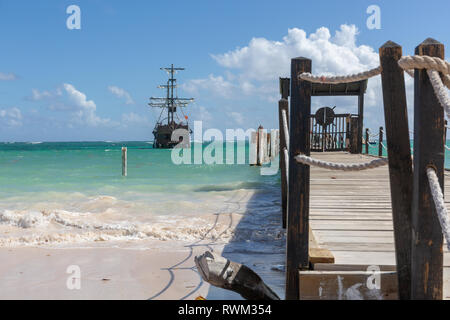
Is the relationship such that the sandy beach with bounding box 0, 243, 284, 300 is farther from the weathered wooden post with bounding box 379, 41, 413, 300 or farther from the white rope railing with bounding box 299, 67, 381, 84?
the white rope railing with bounding box 299, 67, 381, 84

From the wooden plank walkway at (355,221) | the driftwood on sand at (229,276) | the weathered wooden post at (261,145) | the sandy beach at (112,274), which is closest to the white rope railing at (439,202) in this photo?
the wooden plank walkway at (355,221)

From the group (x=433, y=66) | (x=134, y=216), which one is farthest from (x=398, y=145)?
(x=134, y=216)

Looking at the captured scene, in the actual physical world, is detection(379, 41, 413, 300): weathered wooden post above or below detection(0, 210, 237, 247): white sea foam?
above

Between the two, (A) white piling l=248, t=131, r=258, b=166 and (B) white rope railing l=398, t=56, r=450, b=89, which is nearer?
(B) white rope railing l=398, t=56, r=450, b=89

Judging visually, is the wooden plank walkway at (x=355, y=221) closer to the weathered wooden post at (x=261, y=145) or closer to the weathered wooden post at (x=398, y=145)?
the weathered wooden post at (x=398, y=145)

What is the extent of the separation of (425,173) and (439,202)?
19 cm

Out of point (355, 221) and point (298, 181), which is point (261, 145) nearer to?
point (355, 221)

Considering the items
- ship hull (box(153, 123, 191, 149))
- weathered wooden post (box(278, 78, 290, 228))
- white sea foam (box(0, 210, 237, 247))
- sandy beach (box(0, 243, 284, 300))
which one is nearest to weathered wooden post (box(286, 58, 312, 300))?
sandy beach (box(0, 243, 284, 300))

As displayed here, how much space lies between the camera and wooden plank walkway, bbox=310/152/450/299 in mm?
2916

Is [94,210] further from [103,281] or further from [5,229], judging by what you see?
[103,281]

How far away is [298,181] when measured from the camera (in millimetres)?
2502

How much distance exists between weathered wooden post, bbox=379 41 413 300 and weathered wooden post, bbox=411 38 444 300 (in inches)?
5.7
